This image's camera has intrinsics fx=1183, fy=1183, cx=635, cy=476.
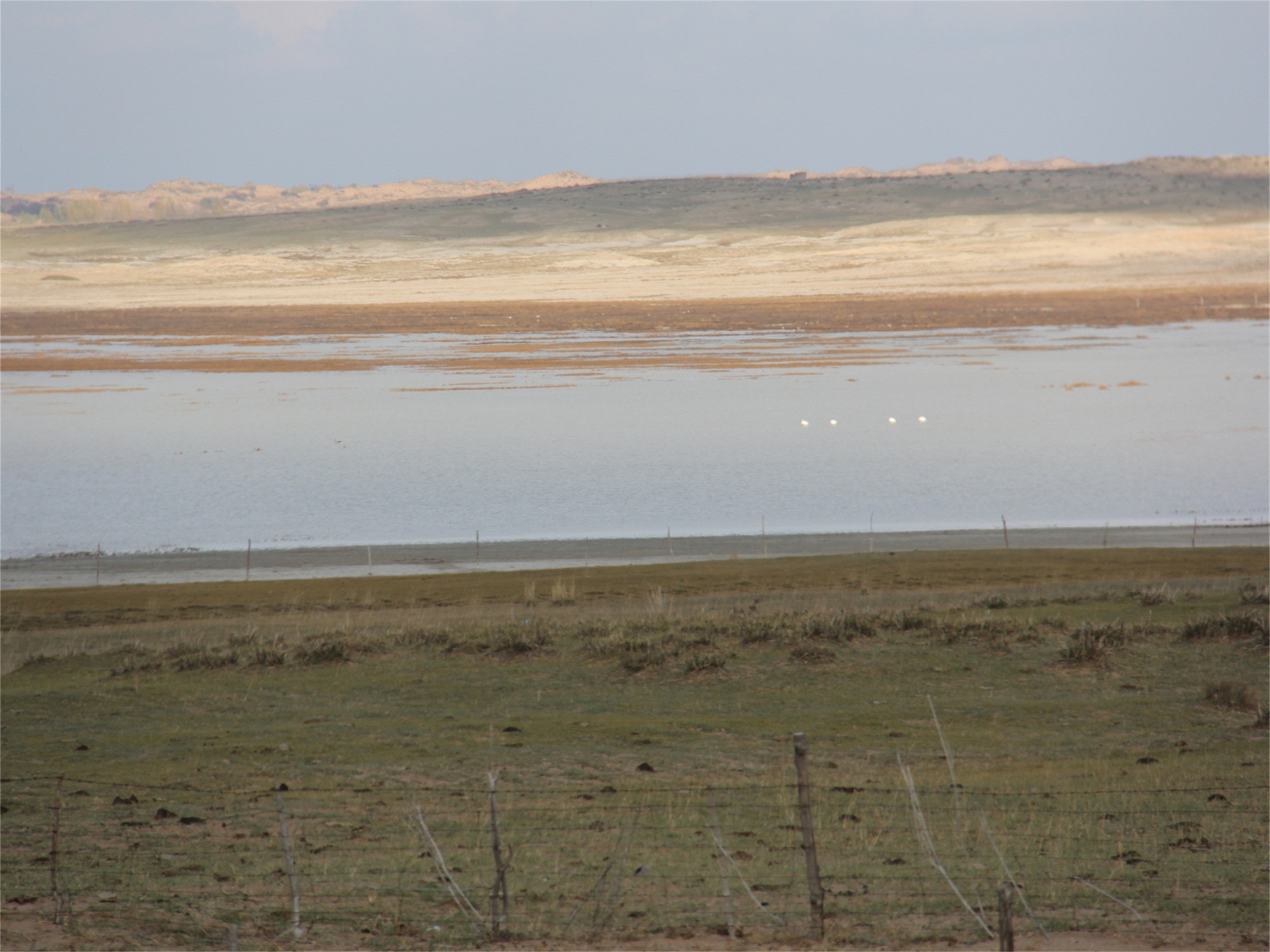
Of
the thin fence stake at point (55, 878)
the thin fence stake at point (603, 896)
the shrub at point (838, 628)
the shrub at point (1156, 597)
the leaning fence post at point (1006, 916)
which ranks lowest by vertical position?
the shrub at point (1156, 597)

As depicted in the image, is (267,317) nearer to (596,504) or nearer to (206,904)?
(596,504)

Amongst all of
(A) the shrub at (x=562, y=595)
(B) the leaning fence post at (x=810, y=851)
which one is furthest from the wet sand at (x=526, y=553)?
(B) the leaning fence post at (x=810, y=851)

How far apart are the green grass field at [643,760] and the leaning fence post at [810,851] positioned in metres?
0.17

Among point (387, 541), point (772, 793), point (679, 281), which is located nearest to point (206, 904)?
point (772, 793)

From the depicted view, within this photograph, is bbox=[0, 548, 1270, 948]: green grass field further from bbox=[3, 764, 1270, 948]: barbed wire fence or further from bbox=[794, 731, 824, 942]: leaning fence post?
bbox=[794, 731, 824, 942]: leaning fence post

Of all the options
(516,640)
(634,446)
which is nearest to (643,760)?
(516,640)

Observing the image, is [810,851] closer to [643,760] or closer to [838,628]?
[643,760]

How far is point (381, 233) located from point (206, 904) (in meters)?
146

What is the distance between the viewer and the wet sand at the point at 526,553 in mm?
27141

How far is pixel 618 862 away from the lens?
8.11 metres

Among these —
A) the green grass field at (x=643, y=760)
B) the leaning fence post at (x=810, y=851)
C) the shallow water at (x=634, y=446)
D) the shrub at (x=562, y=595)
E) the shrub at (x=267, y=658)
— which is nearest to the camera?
the leaning fence post at (x=810, y=851)

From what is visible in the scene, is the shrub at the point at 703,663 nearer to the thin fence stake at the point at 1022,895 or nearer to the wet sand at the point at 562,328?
the thin fence stake at the point at 1022,895

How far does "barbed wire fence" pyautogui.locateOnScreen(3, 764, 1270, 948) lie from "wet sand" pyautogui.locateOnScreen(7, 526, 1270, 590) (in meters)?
17.0

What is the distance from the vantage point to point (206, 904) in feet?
23.9
